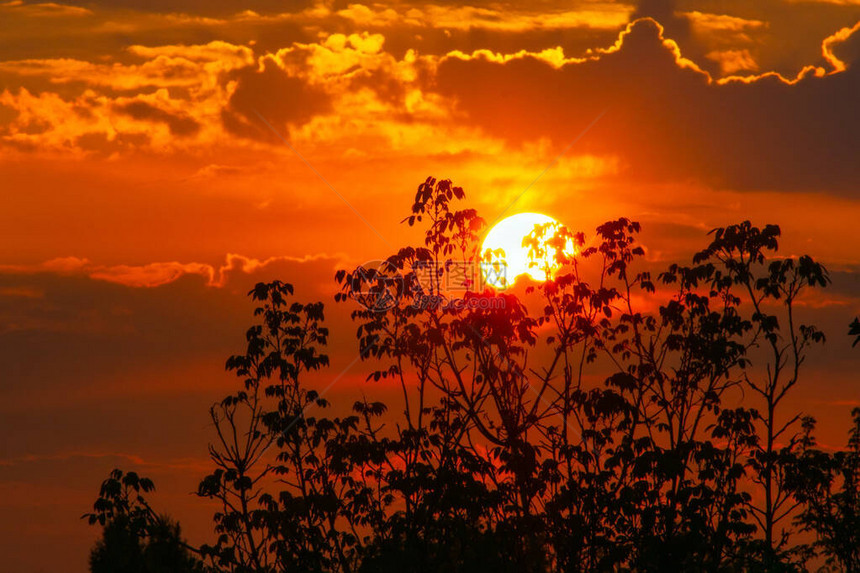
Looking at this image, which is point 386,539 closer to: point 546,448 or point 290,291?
point 546,448

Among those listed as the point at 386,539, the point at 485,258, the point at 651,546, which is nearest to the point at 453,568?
the point at 386,539

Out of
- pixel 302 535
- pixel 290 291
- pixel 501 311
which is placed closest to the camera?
pixel 501 311

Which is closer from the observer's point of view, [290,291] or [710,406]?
[710,406]

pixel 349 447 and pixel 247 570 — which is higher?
pixel 349 447

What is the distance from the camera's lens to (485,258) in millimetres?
17250

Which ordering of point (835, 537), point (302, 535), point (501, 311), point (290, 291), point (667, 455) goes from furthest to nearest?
point (835, 537) → point (290, 291) → point (302, 535) → point (501, 311) → point (667, 455)

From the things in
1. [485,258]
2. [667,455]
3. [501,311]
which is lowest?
[667,455]

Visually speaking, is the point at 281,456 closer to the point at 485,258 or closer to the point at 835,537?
the point at 485,258

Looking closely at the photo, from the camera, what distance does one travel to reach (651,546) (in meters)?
15.7

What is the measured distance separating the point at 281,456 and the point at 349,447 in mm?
1868

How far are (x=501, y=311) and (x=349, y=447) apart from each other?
400 centimetres

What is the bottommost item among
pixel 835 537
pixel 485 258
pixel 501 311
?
pixel 835 537

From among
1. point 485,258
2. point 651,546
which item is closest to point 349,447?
point 485,258

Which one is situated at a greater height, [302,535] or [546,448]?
[546,448]
